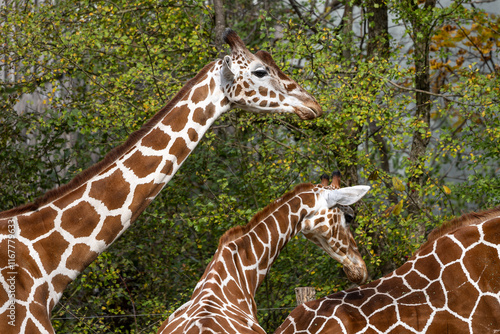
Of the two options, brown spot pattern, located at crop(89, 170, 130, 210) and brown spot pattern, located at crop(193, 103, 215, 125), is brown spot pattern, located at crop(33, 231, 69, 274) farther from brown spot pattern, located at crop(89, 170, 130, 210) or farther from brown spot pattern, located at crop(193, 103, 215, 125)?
brown spot pattern, located at crop(193, 103, 215, 125)

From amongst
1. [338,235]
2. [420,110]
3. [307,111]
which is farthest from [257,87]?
[420,110]

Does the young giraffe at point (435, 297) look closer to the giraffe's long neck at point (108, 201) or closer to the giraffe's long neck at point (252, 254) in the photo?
the giraffe's long neck at point (252, 254)

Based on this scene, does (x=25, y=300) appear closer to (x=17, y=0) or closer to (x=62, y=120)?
(x=62, y=120)

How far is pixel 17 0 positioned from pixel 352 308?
20.7ft

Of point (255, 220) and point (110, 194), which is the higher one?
point (110, 194)

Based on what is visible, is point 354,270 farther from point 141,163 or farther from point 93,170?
point 93,170

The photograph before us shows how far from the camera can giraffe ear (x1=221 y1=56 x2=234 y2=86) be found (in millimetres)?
4312

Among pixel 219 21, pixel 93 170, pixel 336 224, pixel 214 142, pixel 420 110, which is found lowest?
pixel 336 224

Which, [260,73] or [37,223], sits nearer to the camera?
[37,223]

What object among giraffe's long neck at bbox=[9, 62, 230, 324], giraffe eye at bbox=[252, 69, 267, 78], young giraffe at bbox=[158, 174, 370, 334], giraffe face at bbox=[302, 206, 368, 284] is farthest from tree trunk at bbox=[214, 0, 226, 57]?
giraffe's long neck at bbox=[9, 62, 230, 324]

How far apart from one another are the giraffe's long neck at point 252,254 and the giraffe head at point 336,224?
0.11 m

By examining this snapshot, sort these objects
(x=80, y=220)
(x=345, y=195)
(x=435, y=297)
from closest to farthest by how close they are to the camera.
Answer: (x=80, y=220) → (x=435, y=297) → (x=345, y=195)

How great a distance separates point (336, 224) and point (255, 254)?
94cm

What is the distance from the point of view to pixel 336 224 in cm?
534
